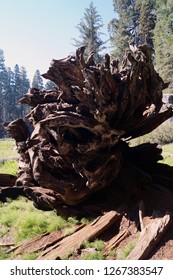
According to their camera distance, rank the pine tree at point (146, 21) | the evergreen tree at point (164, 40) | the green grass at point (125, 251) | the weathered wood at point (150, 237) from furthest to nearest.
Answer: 1. the pine tree at point (146, 21)
2. the evergreen tree at point (164, 40)
3. the green grass at point (125, 251)
4. the weathered wood at point (150, 237)

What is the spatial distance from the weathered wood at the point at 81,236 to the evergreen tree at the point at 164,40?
21.2 meters

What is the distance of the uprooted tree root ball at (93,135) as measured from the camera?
231 inches

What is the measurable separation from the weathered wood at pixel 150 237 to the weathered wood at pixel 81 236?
84 centimetres

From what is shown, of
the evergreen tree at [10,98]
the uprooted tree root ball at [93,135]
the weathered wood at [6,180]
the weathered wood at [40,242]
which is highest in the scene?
the evergreen tree at [10,98]

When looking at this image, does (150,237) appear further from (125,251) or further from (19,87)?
(19,87)

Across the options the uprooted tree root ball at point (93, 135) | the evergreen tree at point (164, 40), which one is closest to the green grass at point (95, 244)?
the uprooted tree root ball at point (93, 135)

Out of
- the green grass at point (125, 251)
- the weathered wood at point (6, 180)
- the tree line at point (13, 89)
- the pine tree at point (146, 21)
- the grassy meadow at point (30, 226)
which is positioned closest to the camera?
the green grass at point (125, 251)

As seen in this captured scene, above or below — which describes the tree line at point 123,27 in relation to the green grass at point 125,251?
above

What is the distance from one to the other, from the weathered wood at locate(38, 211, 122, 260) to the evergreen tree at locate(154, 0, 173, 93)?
21.2 metres

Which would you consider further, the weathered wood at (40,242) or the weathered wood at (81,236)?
the weathered wood at (40,242)

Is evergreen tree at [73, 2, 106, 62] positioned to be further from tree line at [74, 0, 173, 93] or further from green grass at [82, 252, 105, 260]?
green grass at [82, 252, 105, 260]

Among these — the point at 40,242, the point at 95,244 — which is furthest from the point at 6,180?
the point at 95,244

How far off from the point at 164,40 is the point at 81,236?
88.5 ft

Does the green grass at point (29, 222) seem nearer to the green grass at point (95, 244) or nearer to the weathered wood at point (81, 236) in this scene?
the weathered wood at point (81, 236)
